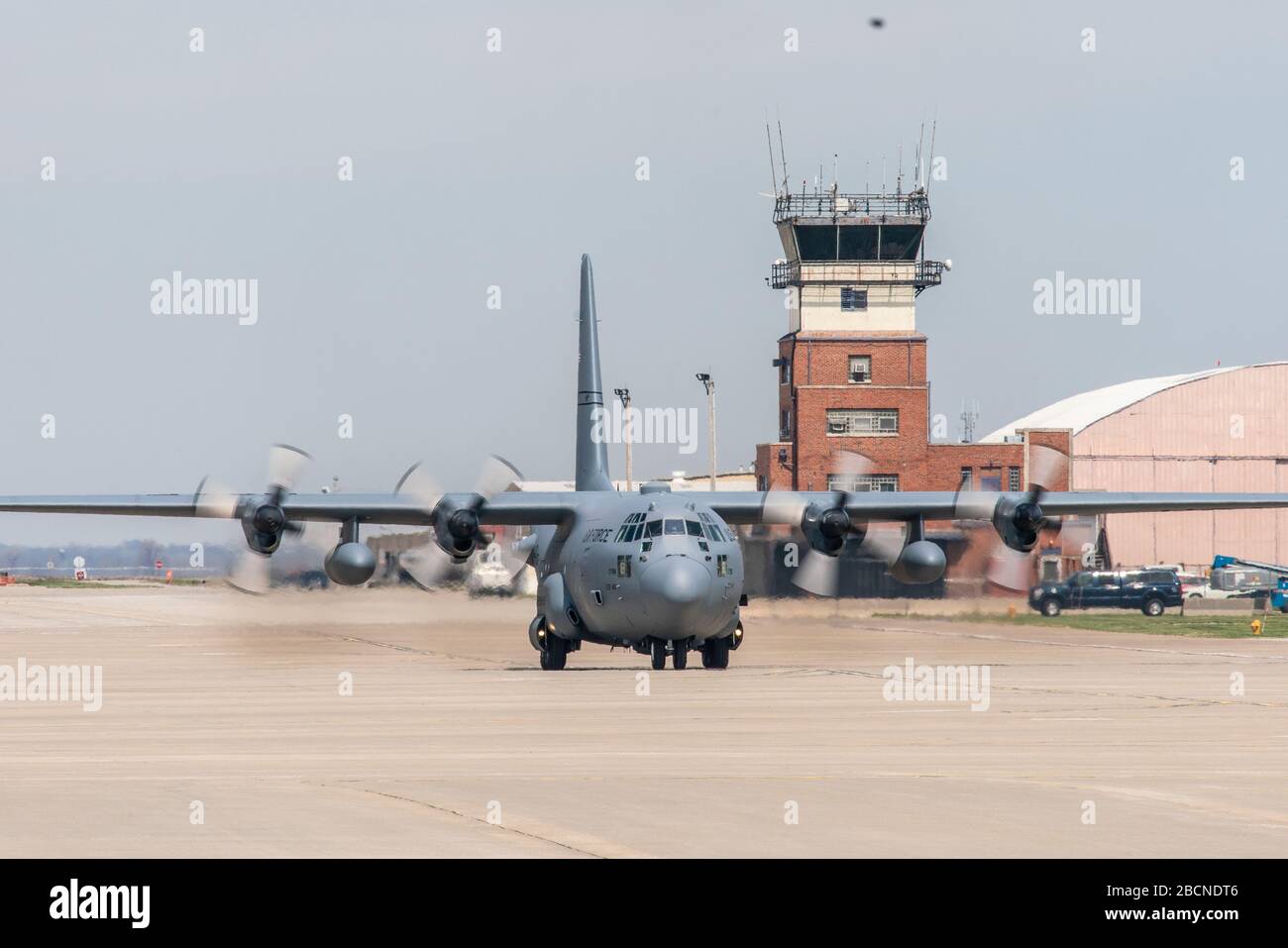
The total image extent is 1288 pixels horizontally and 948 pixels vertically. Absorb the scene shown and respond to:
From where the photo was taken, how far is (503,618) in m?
47.9

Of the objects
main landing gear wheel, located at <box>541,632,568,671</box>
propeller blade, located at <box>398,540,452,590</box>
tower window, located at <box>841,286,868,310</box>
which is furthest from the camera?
tower window, located at <box>841,286,868,310</box>

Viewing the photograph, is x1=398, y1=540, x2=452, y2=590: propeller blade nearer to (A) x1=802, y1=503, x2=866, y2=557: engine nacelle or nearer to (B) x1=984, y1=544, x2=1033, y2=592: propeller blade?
(A) x1=802, y1=503, x2=866, y2=557: engine nacelle

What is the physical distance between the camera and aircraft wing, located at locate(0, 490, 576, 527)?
39.3 m

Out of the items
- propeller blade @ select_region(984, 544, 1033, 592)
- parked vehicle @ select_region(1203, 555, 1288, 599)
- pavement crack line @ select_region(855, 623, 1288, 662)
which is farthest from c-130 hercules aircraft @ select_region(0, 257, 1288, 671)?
parked vehicle @ select_region(1203, 555, 1288, 599)

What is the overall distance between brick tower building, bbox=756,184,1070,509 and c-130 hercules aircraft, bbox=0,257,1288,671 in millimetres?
49883

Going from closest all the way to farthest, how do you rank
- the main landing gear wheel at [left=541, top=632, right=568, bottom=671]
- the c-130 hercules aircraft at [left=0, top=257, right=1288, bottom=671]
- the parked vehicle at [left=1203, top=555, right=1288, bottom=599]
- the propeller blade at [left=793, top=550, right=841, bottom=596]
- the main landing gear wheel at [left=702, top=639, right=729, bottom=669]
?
the c-130 hercules aircraft at [left=0, top=257, right=1288, bottom=671]
the main landing gear wheel at [left=702, top=639, right=729, bottom=669]
the main landing gear wheel at [left=541, top=632, right=568, bottom=671]
the propeller blade at [left=793, top=550, right=841, bottom=596]
the parked vehicle at [left=1203, top=555, right=1288, bottom=599]

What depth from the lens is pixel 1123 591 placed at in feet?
248

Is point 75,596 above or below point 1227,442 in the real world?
below

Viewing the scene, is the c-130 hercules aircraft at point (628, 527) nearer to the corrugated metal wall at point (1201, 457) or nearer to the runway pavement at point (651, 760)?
the runway pavement at point (651, 760)

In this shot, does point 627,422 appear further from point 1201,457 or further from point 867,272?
point 1201,457

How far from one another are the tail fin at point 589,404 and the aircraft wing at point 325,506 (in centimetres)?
321
